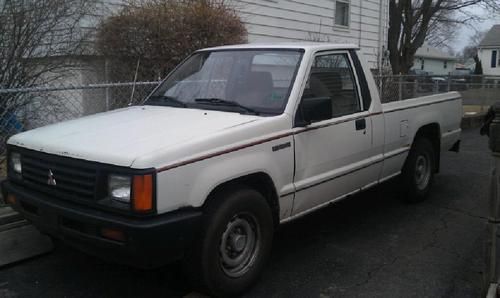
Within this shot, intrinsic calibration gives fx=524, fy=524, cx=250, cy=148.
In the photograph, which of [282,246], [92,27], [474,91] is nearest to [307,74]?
[282,246]

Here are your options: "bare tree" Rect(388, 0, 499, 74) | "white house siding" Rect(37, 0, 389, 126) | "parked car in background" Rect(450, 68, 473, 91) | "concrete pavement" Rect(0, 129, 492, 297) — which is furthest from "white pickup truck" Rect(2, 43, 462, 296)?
"bare tree" Rect(388, 0, 499, 74)

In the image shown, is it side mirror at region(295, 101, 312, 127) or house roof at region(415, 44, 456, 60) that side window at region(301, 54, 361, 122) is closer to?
side mirror at region(295, 101, 312, 127)

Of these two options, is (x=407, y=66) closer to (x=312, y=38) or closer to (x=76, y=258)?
(x=312, y=38)

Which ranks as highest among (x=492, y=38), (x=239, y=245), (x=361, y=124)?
(x=492, y=38)

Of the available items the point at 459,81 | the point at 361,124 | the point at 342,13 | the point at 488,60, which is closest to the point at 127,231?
the point at 361,124

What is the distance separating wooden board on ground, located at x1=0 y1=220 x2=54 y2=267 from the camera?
4290 mm

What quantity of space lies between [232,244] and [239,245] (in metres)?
0.07

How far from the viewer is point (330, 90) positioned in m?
4.63

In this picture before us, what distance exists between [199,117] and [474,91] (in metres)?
13.0

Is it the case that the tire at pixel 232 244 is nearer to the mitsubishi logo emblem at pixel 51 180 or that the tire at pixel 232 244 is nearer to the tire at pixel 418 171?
the mitsubishi logo emblem at pixel 51 180

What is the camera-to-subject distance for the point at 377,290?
381cm

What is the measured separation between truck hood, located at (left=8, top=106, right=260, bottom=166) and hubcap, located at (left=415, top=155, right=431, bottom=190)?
288 centimetres

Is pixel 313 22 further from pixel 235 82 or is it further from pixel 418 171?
pixel 235 82

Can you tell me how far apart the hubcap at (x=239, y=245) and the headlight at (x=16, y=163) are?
156 centimetres
